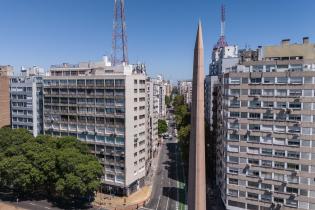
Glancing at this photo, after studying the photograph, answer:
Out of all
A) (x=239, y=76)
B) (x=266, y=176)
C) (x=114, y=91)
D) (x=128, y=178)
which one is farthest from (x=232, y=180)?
(x=114, y=91)

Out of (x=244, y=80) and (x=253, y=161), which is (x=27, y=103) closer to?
(x=244, y=80)

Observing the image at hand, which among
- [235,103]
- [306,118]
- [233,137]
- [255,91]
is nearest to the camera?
[306,118]

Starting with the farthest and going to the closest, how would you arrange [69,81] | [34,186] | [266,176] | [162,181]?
[162,181] < [69,81] < [34,186] < [266,176]

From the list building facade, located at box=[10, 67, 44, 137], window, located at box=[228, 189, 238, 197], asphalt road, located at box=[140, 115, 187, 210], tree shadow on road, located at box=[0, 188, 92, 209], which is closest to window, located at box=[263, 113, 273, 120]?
window, located at box=[228, 189, 238, 197]

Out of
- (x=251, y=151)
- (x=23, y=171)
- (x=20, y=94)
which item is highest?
(x=20, y=94)

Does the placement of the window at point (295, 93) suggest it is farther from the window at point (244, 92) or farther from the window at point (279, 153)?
the window at point (279, 153)

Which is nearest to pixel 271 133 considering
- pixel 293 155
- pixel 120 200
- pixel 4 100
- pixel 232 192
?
pixel 293 155

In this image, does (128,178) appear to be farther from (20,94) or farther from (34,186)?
(20,94)

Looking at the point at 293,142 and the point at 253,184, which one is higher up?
the point at 293,142
